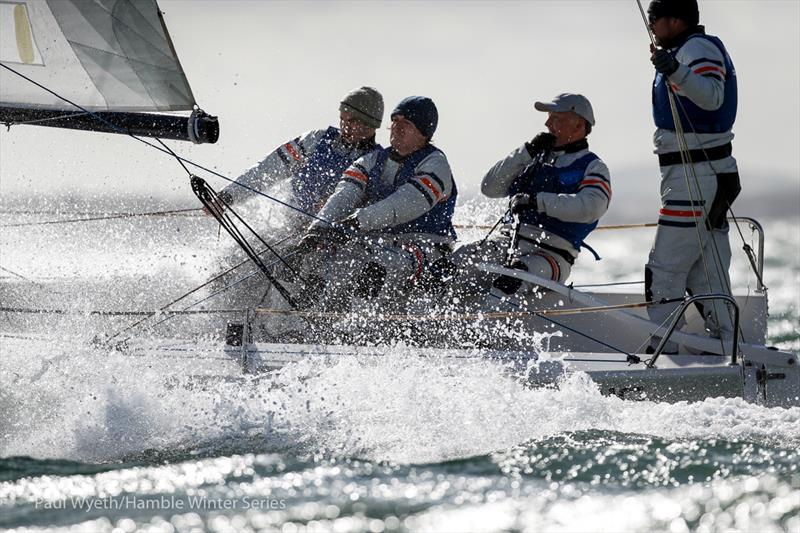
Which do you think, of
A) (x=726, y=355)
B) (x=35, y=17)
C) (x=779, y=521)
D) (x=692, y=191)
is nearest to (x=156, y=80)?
Answer: (x=35, y=17)

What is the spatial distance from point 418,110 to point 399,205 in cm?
54

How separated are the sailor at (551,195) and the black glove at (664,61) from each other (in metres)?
0.84

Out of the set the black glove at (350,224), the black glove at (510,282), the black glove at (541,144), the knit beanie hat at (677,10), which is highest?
the knit beanie hat at (677,10)

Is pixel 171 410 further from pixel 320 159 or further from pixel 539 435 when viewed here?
pixel 320 159

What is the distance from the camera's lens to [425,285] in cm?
652

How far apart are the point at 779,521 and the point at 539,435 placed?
116 centimetres

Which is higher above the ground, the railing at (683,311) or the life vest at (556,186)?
the life vest at (556,186)

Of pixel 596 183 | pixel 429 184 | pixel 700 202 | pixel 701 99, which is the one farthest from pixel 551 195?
pixel 701 99

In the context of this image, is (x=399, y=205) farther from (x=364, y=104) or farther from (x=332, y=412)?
(x=332, y=412)

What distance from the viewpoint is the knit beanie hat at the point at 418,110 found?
6.57 metres

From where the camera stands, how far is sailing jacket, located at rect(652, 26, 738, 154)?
591 cm

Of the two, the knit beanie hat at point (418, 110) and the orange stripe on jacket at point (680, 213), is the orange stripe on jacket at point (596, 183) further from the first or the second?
the knit beanie hat at point (418, 110)

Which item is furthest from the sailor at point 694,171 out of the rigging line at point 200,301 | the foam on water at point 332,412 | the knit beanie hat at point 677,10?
the rigging line at point 200,301

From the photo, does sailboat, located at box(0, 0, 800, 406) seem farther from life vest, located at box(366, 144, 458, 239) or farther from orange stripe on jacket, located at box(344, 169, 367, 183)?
orange stripe on jacket, located at box(344, 169, 367, 183)
